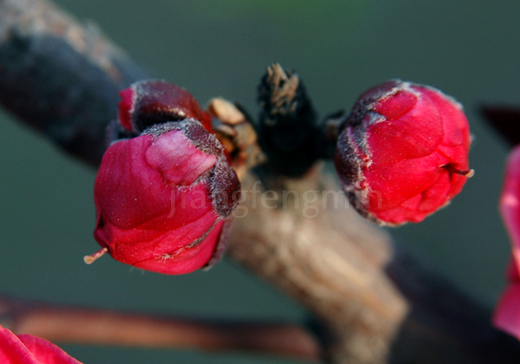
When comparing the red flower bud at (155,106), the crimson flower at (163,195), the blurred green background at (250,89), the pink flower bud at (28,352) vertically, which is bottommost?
the blurred green background at (250,89)

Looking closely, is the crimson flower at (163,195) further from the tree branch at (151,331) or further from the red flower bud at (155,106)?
the tree branch at (151,331)

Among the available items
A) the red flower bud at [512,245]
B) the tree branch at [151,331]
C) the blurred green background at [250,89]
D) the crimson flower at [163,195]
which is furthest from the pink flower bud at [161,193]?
the blurred green background at [250,89]

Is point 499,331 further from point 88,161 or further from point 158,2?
point 158,2

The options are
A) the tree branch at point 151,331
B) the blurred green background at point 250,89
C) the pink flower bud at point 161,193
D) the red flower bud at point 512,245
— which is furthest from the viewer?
the blurred green background at point 250,89

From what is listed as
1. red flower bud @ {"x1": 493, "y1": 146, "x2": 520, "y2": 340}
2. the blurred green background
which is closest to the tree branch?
red flower bud @ {"x1": 493, "y1": 146, "x2": 520, "y2": 340}

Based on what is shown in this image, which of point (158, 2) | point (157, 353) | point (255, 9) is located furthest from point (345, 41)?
point (157, 353)

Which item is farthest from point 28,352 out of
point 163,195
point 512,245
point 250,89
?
point 250,89

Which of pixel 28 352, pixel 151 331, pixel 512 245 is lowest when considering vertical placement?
pixel 151 331

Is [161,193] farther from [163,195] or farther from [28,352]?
[28,352]
